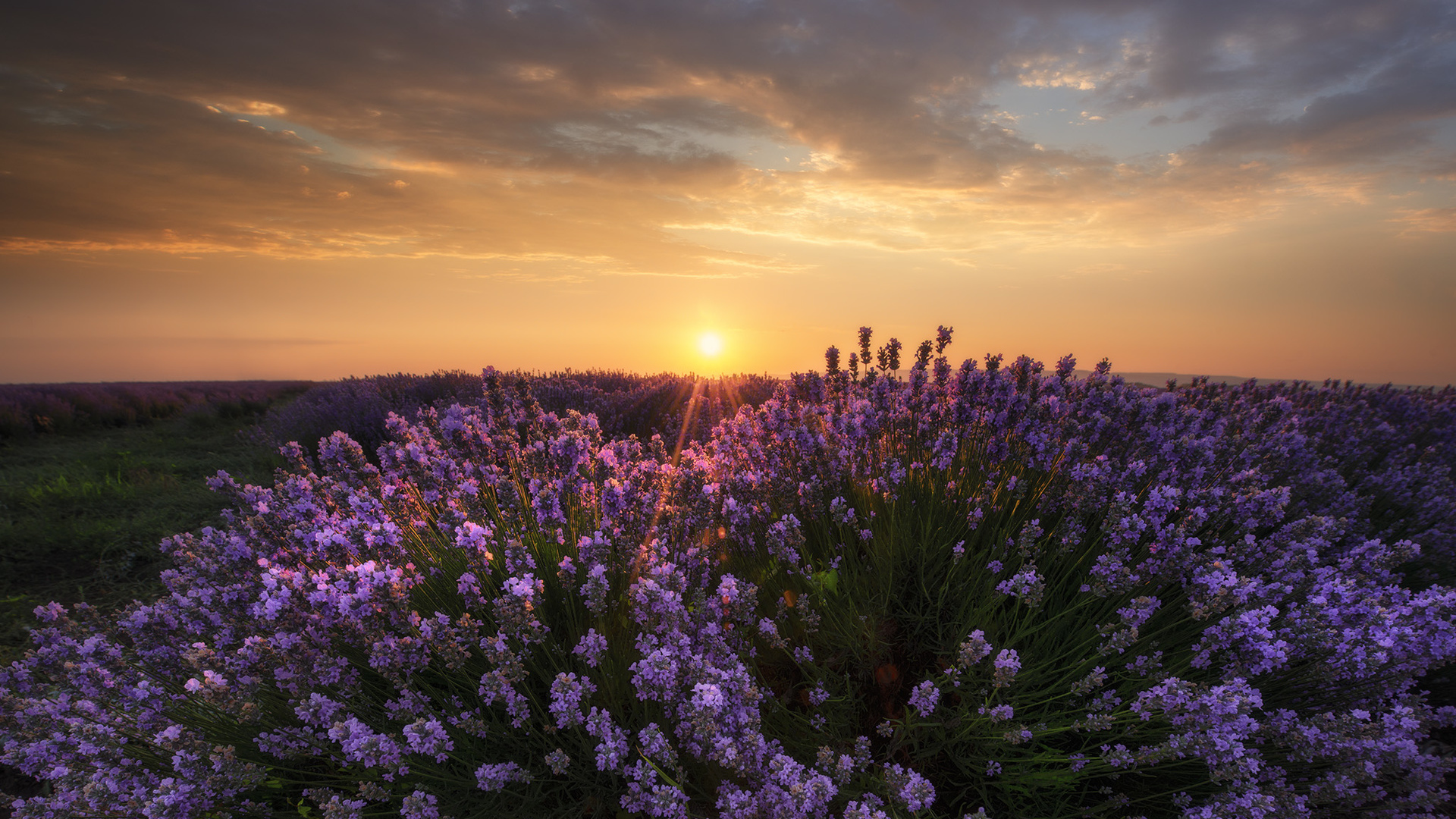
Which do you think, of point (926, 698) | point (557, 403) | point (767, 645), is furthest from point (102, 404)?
point (926, 698)

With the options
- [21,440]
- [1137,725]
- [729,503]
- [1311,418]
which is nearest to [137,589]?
[729,503]

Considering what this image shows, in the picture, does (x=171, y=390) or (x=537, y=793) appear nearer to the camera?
(x=537, y=793)

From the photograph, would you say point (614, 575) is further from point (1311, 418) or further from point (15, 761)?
point (1311, 418)

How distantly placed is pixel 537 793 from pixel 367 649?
0.78m

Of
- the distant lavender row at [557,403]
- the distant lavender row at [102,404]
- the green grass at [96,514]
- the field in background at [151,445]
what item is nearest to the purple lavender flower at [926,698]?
the field in background at [151,445]

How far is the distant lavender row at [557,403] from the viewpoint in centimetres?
709

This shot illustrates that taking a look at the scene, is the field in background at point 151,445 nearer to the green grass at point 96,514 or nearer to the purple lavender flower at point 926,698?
the green grass at point 96,514

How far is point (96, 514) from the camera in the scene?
18.6ft

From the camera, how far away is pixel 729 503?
2.71 metres

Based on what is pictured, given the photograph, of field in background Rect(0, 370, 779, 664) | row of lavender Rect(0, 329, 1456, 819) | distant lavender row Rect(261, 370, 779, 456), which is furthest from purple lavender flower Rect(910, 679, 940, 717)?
distant lavender row Rect(261, 370, 779, 456)

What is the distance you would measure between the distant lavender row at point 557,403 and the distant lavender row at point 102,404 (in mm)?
4057

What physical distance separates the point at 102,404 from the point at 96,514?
434 inches

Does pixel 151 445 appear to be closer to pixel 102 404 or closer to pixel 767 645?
pixel 102 404

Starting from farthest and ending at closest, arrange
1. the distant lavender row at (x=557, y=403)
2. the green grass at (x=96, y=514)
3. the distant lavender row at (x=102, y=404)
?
the distant lavender row at (x=102, y=404)
the distant lavender row at (x=557, y=403)
the green grass at (x=96, y=514)
